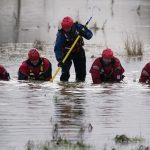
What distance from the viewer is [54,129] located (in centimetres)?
1031

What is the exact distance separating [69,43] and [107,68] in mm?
1780

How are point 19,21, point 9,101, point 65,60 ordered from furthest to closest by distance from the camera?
point 19,21, point 65,60, point 9,101

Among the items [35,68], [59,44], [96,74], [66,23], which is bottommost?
[96,74]

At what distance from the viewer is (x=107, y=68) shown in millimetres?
18219

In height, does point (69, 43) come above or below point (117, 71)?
above

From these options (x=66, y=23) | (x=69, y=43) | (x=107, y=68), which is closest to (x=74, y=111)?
(x=107, y=68)

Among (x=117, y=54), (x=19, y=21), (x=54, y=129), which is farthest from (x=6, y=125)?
(x=19, y=21)

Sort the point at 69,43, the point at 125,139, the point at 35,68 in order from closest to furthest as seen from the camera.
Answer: the point at 125,139 → the point at 35,68 → the point at 69,43

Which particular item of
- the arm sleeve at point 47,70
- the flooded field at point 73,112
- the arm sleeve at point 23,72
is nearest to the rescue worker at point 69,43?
the arm sleeve at point 47,70

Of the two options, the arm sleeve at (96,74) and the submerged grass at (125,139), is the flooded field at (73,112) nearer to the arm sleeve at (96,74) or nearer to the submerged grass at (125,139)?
the submerged grass at (125,139)

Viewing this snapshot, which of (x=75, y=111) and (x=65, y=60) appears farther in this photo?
(x=65, y=60)

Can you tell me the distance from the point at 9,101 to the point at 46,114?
1.84 m

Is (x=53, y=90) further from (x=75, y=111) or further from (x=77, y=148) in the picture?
(x=77, y=148)

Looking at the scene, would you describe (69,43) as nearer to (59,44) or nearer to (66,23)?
(59,44)
